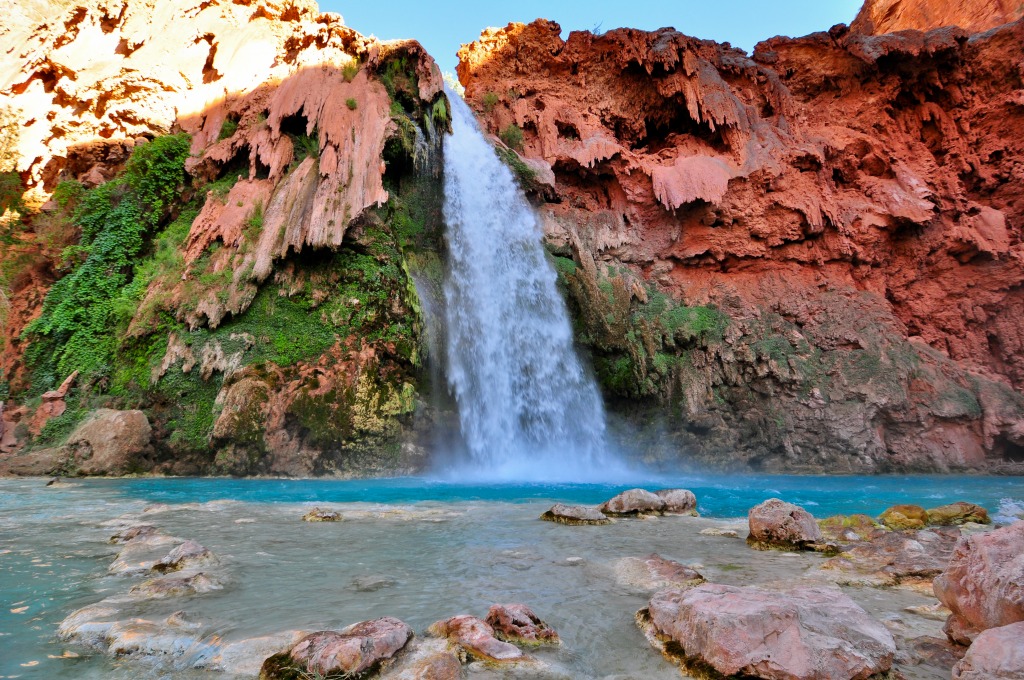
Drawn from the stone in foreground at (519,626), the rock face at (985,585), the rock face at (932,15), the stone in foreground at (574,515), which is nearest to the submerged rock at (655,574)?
the stone in foreground at (519,626)

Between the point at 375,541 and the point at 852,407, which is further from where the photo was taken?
the point at 852,407

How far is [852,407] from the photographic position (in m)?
15.8

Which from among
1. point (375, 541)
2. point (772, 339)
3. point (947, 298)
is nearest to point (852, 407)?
point (772, 339)

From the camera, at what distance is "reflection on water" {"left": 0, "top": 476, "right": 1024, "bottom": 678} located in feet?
7.48

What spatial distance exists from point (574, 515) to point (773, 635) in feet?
11.7

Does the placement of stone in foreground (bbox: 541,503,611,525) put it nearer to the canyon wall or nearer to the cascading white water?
the cascading white water

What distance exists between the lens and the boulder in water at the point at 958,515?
19.8ft

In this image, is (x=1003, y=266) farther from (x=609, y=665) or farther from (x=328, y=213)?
(x=609, y=665)

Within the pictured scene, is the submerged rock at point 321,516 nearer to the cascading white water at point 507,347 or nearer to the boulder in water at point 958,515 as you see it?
the boulder in water at point 958,515

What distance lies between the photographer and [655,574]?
127 inches

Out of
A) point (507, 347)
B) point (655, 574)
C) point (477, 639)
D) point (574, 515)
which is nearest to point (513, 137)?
point (507, 347)

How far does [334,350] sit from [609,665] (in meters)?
11.0

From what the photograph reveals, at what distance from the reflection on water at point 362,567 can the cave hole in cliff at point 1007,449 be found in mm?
12913

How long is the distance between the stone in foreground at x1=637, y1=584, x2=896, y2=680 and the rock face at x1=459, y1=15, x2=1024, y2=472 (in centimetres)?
1306
